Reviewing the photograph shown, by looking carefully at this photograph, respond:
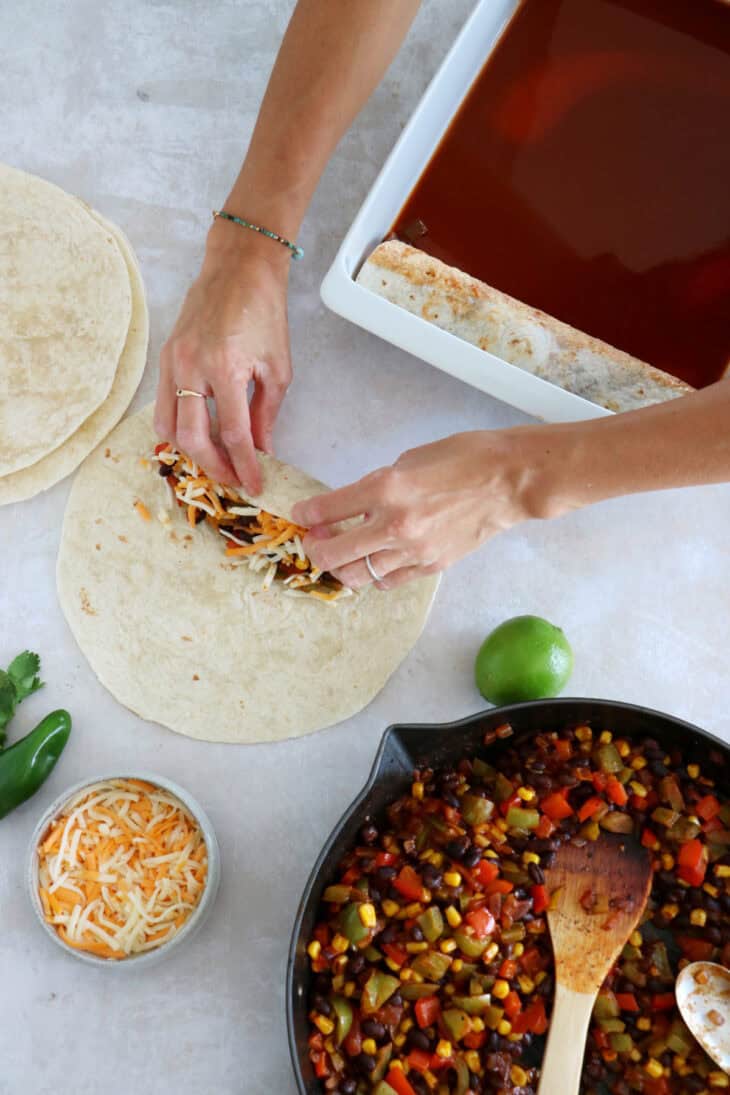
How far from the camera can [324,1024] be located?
2287 millimetres

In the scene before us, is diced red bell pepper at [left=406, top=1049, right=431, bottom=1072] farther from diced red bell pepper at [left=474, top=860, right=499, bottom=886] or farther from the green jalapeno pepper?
the green jalapeno pepper

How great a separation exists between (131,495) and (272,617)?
549 mm

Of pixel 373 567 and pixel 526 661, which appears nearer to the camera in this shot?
pixel 373 567

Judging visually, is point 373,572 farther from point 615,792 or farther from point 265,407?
point 615,792

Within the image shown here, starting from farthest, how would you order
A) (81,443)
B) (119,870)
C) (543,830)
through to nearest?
(81,443) < (119,870) < (543,830)

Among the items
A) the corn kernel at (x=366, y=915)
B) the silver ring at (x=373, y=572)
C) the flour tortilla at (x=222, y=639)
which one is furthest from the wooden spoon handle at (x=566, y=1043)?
the silver ring at (x=373, y=572)

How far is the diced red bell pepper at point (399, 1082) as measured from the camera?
2279mm

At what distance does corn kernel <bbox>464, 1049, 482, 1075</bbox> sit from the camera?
2.31 m

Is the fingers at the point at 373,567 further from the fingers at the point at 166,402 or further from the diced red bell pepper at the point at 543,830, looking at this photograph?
the diced red bell pepper at the point at 543,830

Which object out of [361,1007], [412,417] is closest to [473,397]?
[412,417]

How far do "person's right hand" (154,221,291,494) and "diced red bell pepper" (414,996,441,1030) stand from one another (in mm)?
1357

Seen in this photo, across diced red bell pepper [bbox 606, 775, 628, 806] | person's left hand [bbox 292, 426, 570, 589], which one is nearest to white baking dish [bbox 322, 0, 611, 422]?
person's left hand [bbox 292, 426, 570, 589]

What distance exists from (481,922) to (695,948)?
23.0 inches

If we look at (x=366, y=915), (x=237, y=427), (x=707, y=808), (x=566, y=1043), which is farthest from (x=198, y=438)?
(x=566, y=1043)
